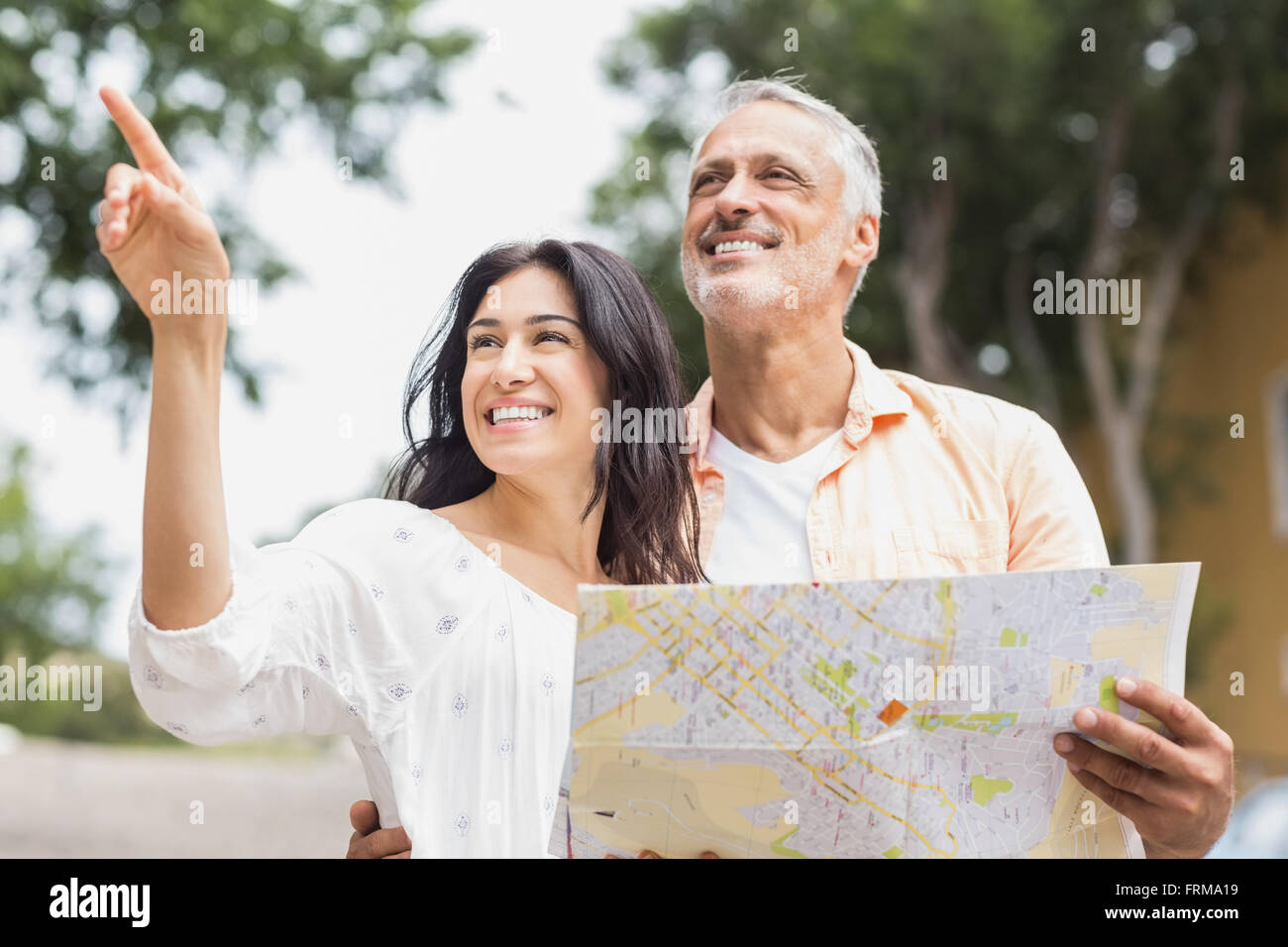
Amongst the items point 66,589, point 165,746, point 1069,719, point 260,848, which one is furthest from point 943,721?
point 66,589

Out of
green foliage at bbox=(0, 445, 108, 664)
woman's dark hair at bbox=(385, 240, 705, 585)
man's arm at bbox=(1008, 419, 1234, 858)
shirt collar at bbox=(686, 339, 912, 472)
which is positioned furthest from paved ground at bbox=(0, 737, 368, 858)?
green foliage at bbox=(0, 445, 108, 664)

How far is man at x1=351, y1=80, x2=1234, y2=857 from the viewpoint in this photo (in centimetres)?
304

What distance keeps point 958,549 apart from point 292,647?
1.54 metres

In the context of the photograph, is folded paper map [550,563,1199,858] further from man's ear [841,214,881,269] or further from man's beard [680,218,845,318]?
man's ear [841,214,881,269]

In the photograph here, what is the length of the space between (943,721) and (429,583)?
0.87 metres

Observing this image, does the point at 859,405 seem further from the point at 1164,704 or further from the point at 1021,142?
the point at 1021,142

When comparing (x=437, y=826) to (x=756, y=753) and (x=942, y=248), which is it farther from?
(x=942, y=248)

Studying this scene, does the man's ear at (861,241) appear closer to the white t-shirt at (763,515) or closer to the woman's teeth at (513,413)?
the white t-shirt at (763,515)

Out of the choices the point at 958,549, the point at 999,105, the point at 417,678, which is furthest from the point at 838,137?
the point at 999,105

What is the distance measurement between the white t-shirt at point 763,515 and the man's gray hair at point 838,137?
580mm

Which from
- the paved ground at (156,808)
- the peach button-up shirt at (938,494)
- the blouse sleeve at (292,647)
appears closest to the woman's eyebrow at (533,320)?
the blouse sleeve at (292,647)

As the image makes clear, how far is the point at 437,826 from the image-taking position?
2.18 meters

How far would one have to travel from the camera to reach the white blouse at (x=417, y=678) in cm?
208
